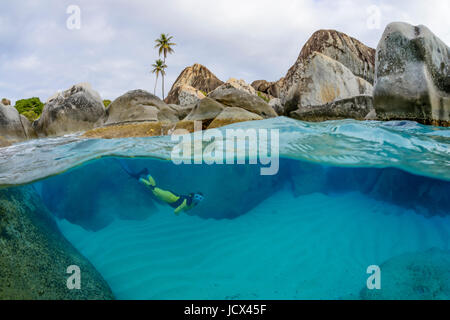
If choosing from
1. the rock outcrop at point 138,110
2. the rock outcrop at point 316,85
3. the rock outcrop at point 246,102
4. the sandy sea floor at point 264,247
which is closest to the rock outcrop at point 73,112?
the rock outcrop at point 138,110

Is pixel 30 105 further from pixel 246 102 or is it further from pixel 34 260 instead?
pixel 34 260

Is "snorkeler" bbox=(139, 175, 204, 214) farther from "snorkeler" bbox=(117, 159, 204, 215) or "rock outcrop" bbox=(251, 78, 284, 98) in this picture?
"rock outcrop" bbox=(251, 78, 284, 98)

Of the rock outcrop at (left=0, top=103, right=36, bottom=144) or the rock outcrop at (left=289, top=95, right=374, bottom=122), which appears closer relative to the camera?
the rock outcrop at (left=289, top=95, right=374, bottom=122)

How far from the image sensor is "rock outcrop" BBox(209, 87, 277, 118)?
33.7ft

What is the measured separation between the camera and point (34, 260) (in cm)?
272

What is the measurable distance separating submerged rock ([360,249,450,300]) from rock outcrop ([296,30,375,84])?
2958 centimetres

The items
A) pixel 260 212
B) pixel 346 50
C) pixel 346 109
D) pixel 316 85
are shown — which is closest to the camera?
pixel 260 212

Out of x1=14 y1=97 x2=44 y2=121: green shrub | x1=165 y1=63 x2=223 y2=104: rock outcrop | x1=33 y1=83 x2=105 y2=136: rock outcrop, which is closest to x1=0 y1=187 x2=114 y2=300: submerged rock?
x1=33 y1=83 x2=105 y2=136: rock outcrop

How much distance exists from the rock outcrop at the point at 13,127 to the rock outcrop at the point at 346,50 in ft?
89.1

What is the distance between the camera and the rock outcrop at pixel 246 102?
33.7 ft

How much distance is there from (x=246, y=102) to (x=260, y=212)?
6790 mm

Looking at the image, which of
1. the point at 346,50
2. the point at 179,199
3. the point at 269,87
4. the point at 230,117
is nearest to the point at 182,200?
the point at 179,199
